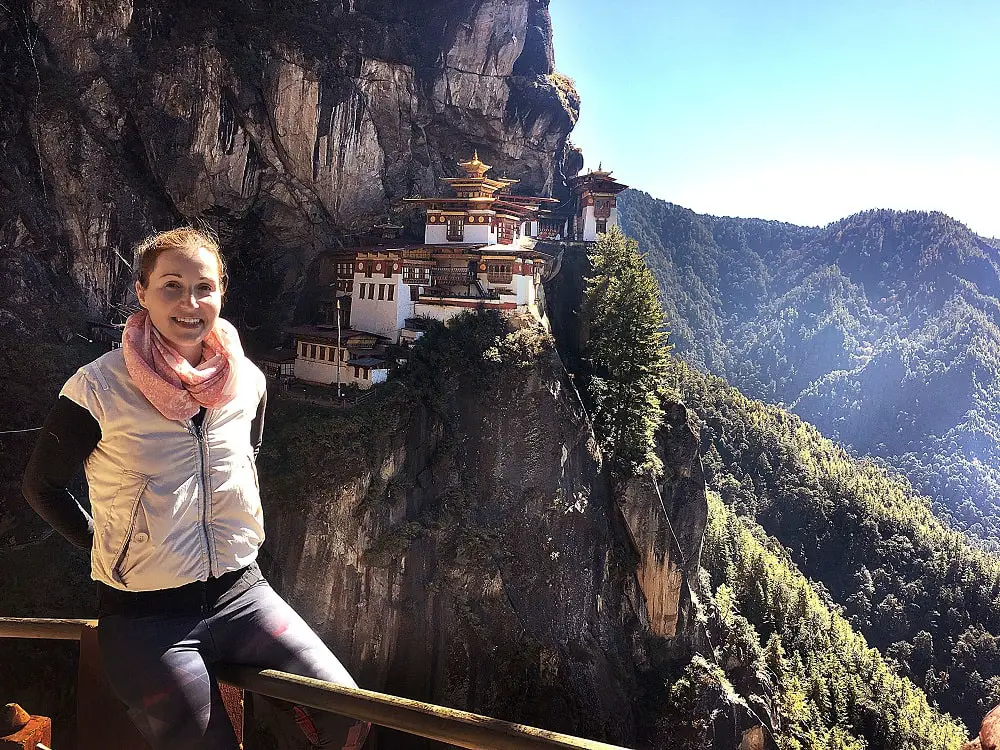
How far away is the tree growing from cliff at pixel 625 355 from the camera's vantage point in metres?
26.5

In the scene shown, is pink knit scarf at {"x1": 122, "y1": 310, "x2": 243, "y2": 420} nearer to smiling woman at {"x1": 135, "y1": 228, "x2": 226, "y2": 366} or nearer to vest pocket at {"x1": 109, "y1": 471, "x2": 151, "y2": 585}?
smiling woman at {"x1": 135, "y1": 228, "x2": 226, "y2": 366}

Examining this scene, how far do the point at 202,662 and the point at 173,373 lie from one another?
4.54 ft

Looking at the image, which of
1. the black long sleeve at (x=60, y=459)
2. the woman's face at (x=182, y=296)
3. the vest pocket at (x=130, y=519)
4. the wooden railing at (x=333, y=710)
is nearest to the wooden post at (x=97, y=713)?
the wooden railing at (x=333, y=710)

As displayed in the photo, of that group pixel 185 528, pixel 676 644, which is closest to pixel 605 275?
pixel 676 644

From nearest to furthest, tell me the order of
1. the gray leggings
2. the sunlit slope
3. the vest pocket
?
the gray leggings < the vest pocket < the sunlit slope

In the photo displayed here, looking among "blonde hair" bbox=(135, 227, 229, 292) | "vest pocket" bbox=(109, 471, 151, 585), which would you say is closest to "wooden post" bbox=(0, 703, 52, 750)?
"vest pocket" bbox=(109, 471, 151, 585)

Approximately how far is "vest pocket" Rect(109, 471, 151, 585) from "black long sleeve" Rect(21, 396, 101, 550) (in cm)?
19

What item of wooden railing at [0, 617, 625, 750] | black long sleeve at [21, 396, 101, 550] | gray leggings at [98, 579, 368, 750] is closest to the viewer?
wooden railing at [0, 617, 625, 750]

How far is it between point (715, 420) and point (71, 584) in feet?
194

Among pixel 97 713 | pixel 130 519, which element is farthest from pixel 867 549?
pixel 130 519

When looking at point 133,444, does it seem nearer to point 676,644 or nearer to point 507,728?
point 507,728

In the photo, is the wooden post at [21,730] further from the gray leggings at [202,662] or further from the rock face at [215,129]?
the rock face at [215,129]

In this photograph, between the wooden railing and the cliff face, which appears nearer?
the wooden railing

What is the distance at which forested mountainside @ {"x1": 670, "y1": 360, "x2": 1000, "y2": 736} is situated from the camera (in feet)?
170
